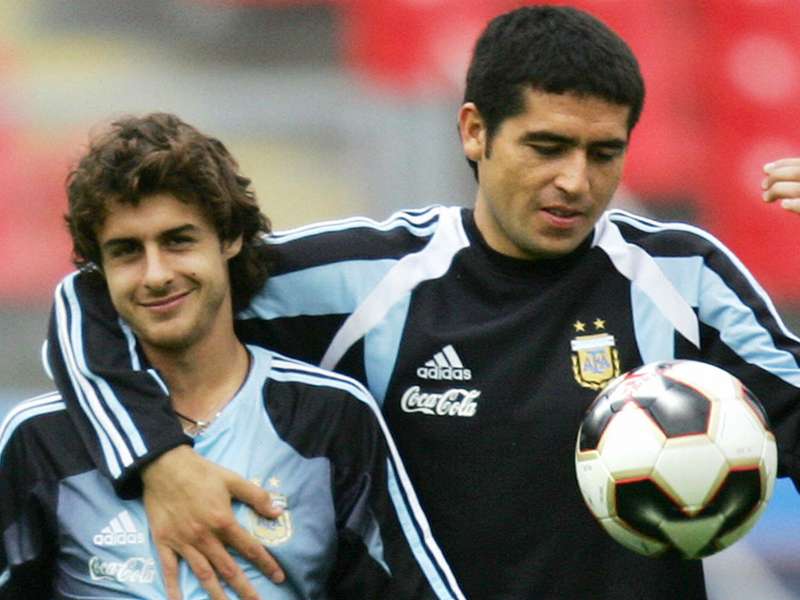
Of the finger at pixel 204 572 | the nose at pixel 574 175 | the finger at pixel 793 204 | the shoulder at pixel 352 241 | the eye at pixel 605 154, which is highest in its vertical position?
the eye at pixel 605 154

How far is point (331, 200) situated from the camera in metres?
6.51

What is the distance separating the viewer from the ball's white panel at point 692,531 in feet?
10.3

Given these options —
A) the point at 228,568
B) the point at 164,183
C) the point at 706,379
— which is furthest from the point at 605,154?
the point at 228,568

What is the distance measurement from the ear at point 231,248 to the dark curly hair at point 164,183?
10 millimetres

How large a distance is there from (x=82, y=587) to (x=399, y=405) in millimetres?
715

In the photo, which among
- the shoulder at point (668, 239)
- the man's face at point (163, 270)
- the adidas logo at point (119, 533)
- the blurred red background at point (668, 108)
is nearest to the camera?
the adidas logo at point (119, 533)

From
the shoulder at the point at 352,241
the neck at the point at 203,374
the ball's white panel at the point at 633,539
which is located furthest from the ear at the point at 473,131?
the ball's white panel at the point at 633,539

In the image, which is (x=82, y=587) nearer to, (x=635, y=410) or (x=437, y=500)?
(x=437, y=500)

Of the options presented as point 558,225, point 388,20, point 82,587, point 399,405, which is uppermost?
point 388,20

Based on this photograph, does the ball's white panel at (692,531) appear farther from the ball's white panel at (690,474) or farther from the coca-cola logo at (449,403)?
the coca-cola logo at (449,403)

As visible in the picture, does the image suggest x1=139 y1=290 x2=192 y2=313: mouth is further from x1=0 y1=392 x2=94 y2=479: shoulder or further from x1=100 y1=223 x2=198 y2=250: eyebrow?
x1=0 y1=392 x2=94 y2=479: shoulder

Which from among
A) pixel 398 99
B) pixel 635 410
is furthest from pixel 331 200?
pixel 635 410

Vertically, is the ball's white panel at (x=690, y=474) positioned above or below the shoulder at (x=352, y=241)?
below

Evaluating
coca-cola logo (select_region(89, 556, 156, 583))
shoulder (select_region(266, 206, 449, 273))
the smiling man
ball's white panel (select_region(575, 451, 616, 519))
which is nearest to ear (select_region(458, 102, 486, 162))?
shoulder (select_region(266, 206, 449, 273))
